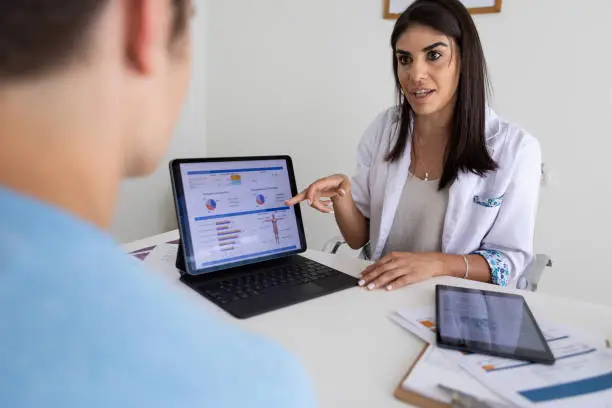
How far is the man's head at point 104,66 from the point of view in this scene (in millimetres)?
200

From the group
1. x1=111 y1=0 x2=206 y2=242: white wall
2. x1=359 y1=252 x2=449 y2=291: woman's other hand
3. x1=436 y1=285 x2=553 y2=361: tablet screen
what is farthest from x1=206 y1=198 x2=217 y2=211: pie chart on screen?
x1=111 y1=0 x2=206 y2=242: white wall

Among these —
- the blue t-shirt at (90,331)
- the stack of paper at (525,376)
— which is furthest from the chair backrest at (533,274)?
the blue t-shirt at (90,331)

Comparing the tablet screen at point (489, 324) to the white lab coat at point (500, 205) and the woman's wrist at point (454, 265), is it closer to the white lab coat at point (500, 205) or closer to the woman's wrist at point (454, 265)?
the woman's wrist at point (454, 265)

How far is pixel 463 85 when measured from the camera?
130 centimetres

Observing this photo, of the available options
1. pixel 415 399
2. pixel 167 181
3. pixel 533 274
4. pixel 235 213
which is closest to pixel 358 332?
pixel 415 399

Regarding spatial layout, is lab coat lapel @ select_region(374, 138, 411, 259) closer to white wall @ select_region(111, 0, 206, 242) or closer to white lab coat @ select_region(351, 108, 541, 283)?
white lab coat @ select_region(351, 108, 541, 283)

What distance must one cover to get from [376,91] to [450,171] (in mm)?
822

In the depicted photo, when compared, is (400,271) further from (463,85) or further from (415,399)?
(463,85)

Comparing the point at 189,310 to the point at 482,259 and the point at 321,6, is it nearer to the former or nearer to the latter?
the point at 482,259

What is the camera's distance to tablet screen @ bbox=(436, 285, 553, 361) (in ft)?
2.15

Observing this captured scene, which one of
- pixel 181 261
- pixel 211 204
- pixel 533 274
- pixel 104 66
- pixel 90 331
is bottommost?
pixel 533 274

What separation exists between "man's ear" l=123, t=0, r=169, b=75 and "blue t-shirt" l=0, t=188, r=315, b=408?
97mm

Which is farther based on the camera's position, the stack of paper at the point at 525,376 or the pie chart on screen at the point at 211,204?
the pie chart on screen at the point at 211,204

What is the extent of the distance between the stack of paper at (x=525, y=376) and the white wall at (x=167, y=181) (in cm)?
165
